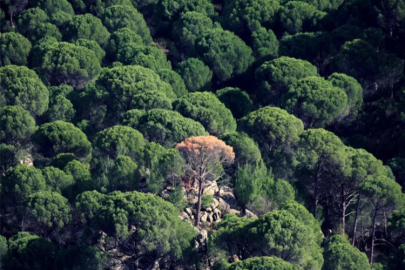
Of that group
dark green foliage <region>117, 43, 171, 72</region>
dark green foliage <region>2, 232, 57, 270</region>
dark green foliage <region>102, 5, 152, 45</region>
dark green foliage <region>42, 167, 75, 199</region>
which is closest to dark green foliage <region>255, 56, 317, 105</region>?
dark green foliage <region>117, 43, 171, 72</region>

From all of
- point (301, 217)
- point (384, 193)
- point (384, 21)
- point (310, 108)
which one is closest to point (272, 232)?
point (301, 217)

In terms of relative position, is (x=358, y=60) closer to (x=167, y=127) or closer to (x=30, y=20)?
(x=167, y=127)

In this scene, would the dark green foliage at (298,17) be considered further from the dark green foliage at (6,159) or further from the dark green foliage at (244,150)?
the dark green foliage at (6,159)

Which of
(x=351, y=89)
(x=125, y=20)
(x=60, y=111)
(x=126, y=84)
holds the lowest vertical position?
(x=60, y=111)

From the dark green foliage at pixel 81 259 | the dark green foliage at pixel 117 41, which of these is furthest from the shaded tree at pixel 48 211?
the dark green foliage at pixel 117 41

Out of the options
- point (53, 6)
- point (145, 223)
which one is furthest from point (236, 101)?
point (53, 6)

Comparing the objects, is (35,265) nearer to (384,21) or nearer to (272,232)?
(272,232)
